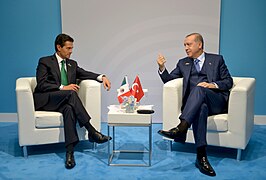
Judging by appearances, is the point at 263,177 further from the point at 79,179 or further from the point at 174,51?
the point at 174,51

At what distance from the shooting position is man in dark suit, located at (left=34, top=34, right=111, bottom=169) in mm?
3617

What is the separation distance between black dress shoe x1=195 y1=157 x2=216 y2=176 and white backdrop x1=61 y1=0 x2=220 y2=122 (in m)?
1.61

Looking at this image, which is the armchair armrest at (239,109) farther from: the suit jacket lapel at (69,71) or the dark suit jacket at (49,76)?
the suit jacket lapel at (69,71)

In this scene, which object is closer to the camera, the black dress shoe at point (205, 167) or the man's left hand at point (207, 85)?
the black dress shoe at point (205, 167)

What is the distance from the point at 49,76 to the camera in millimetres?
3982

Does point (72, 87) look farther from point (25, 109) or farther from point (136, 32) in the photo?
point (136, 32)

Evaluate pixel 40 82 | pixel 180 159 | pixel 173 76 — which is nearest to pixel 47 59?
pixel 40 82

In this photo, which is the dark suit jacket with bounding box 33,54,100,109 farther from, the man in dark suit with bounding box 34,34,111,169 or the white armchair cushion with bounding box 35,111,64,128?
the white armchair cushion with bounding box 35,111,64,128

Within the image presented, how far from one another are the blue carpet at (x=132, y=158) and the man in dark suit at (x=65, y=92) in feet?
0.60

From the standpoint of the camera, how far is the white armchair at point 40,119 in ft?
11.9

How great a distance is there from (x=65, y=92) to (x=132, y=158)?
3.13ft

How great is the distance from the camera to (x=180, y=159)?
145 inches

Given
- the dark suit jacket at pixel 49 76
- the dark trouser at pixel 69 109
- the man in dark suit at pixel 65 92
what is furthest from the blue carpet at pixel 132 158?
the dark suit jacket at pixel 49 76

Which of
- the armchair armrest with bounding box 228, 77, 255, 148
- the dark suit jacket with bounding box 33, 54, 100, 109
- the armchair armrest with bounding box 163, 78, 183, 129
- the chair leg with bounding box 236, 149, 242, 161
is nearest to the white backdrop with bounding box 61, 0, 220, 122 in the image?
the dark suit jacket with bounding box 33, 54, 100, 109
